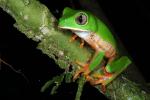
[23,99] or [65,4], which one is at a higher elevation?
[65,4]

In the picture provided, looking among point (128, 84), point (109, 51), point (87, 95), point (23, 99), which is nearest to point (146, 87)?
point (128, 84)

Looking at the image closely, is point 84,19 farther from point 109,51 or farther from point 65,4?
point 65,4

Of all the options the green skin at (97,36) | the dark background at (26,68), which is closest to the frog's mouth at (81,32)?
the green skin at (97,36)

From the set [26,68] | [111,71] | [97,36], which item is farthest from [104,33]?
[26,68]

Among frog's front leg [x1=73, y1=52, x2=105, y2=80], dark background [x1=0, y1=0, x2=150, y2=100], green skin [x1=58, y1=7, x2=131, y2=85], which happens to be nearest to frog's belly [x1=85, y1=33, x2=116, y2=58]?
green skin [x1=58, y1=7, x2=131, y2=85]

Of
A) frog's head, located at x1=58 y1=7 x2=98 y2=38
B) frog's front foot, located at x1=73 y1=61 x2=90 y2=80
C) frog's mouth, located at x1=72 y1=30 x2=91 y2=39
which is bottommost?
frog's front foot, located at x1=73 y1=61 x2=90 y2=80

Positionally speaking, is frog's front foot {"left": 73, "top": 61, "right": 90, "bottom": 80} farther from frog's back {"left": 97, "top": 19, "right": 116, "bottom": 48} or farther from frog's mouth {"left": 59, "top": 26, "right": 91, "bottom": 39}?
frog's back {"left": 97, "top": 19, "right": 116, "bottom": 48}

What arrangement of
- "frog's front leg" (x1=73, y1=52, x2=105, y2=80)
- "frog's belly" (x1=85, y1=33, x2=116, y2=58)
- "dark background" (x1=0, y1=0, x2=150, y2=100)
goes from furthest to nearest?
"dark background" (x1=0, y1=0, x2=150, y2=100), "frog's belly" (x1=85, y1=33, x2=116, y2=58), "frog's front leg" (x1=73, y1=52, x2=105, y2=80)

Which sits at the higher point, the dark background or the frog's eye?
the frog's eye
